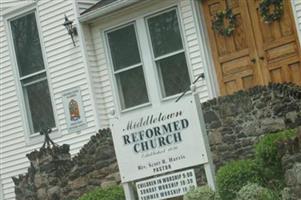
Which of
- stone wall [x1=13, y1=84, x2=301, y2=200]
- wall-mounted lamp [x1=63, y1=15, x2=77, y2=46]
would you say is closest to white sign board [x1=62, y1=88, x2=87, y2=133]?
wall-mounted lamp [x1=63, y1=15, x2=77, y2=46]

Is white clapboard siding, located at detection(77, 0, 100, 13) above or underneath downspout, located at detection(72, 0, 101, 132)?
above

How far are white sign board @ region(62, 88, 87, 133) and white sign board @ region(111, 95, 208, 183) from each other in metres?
5.04

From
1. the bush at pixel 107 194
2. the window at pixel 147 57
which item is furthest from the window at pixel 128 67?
the bush at pixel 107 194

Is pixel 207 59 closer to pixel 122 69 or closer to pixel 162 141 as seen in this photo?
pixel 122 69

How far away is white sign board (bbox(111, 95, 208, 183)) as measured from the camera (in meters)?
10.7

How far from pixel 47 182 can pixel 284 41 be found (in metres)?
5.40

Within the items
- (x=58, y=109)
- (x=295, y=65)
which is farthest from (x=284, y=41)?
(x=58, y=109)

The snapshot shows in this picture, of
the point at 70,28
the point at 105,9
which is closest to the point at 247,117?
the point at 105,9

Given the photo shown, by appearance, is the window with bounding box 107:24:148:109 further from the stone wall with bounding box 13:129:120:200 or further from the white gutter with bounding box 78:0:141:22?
the stone wall with bounding box 13:129:120:200

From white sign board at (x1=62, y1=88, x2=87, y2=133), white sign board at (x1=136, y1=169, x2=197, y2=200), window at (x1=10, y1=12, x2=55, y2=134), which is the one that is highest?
window at (x1=10, y1=12, x2=55, y2=134)

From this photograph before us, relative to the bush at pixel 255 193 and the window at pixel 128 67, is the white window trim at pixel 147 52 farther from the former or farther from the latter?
the bush at pixel 255 193

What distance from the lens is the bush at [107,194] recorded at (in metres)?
12.8

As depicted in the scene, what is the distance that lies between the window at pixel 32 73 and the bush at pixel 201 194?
7.51 m

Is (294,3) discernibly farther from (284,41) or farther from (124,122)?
(124,122)
